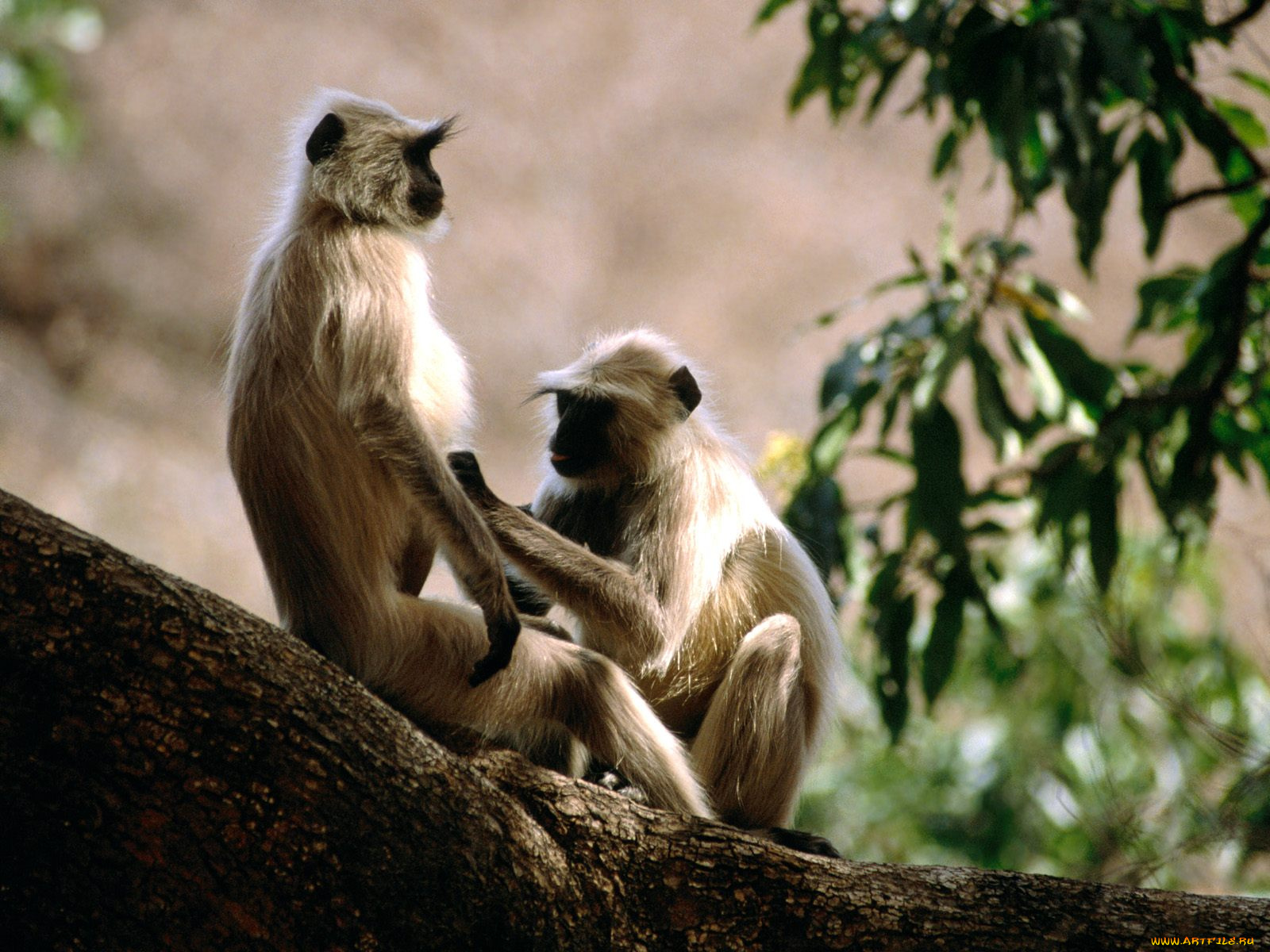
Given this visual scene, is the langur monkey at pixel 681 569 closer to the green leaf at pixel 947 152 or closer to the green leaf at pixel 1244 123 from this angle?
the green leaf at pixel 947 152

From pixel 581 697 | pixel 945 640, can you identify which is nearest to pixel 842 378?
pixel 945 640

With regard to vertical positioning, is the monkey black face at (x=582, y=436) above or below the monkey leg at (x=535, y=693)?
above

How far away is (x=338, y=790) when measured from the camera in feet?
7.55

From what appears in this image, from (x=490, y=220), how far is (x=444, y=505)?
1244 centimetres

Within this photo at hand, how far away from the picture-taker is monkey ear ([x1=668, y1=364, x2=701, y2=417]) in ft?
12.5

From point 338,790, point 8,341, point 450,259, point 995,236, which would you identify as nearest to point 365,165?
point 338,790

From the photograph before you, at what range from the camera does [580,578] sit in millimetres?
3256

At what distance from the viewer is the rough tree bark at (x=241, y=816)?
2.16 m

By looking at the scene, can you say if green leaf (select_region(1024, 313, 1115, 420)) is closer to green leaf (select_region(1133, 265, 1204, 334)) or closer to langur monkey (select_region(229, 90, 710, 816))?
green leaf (select_region(1133, 265, 1204, 334))

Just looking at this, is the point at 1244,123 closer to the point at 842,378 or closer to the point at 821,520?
the point at 842,378

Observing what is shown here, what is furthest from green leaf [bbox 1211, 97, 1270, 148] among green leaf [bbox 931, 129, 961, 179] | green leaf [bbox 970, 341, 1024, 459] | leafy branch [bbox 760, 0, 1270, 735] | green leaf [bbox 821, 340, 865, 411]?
green leaf [bbox 821, 340, 865, 411]

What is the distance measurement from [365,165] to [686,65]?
13.1 metres

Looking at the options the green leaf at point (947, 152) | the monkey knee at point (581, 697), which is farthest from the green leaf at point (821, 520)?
the monkey knee at point (581, 697)

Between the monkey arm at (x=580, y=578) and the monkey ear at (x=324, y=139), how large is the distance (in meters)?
0.85
